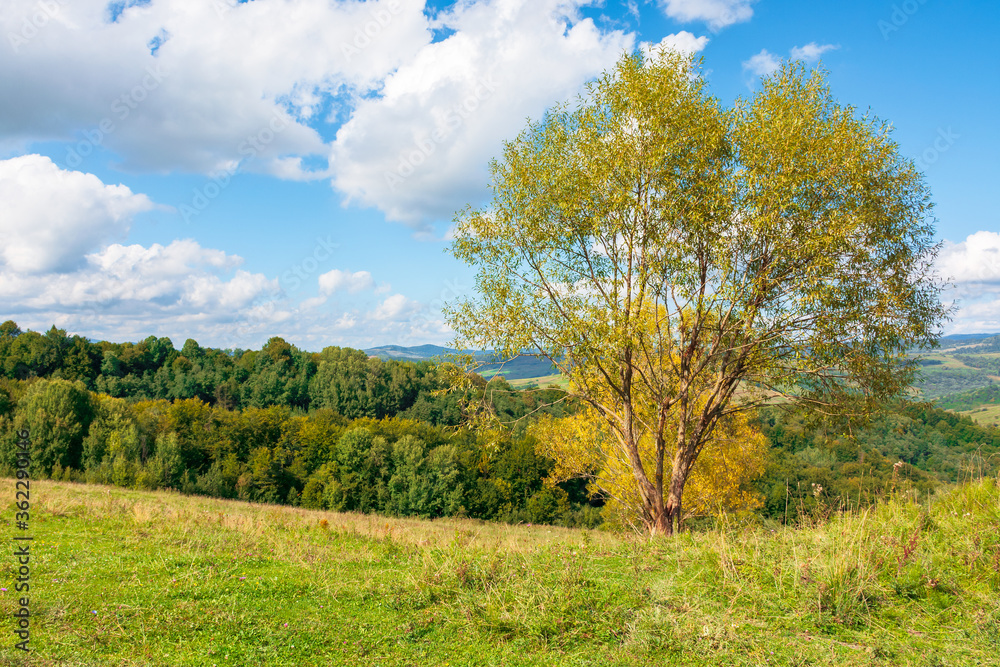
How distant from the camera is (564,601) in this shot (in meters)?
5.82

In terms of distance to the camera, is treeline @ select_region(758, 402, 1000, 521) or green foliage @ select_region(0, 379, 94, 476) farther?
green foliage @ select_region(0, 379, 94, 476)

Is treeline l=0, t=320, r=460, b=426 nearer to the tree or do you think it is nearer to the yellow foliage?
the yellow foliage

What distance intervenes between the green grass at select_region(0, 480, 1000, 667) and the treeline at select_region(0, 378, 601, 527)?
4351 cm

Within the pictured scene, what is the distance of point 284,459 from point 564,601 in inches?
2495

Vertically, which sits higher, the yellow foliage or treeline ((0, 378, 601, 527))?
the yellow foliage

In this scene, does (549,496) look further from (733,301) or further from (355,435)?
(733,301)

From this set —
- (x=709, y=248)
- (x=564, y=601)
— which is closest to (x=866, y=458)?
(x=709, y=248)

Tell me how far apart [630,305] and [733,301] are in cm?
221

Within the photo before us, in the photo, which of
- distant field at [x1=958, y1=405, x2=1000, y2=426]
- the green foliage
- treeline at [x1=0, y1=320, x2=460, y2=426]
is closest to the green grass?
the green foliage

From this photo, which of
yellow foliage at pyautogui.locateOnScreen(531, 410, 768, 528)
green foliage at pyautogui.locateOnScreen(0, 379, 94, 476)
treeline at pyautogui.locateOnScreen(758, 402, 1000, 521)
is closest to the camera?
treeline at pyautogui.locateOnScreen(758, 402, 1000, 521)

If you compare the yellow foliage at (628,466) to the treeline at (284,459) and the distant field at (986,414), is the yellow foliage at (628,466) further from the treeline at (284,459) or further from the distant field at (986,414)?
the distant field at (986,414)

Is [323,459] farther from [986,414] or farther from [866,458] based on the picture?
[986,414]

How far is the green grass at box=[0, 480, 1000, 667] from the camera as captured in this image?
16.4ft

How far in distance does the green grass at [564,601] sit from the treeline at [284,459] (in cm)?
4351
